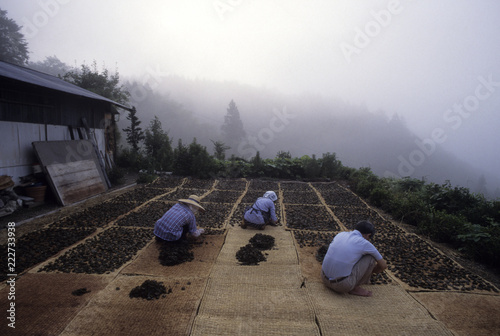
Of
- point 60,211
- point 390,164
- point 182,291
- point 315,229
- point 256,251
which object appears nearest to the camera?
point 182,291

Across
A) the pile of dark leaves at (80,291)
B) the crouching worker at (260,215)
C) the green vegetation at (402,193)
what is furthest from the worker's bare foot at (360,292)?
the pile of dark leaves at (80,291)

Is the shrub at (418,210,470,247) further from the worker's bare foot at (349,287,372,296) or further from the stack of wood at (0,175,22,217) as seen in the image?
the stack of wood at (0,175,22,217)

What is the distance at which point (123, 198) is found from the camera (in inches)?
306

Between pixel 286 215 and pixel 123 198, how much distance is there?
193 inches

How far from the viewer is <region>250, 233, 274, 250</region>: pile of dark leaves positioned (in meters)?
4.52

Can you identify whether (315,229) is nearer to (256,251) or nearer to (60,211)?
(256,251)

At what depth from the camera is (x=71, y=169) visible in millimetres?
7746

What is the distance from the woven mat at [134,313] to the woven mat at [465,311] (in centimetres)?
269

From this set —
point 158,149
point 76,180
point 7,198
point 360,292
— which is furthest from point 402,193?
point 158,149

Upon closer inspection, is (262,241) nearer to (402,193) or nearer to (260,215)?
(260,215)

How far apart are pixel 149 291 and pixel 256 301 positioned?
4.02 feet

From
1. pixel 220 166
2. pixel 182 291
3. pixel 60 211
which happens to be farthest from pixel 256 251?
pixel 220 166

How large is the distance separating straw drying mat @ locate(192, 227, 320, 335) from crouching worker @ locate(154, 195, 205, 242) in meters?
0.80

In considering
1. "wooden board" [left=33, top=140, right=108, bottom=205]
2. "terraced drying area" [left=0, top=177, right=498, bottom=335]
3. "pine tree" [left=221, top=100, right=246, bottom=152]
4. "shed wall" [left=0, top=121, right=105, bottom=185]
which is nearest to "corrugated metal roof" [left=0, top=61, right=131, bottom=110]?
"shed wall" [left=0, top=121, right=105, bottom=185]
